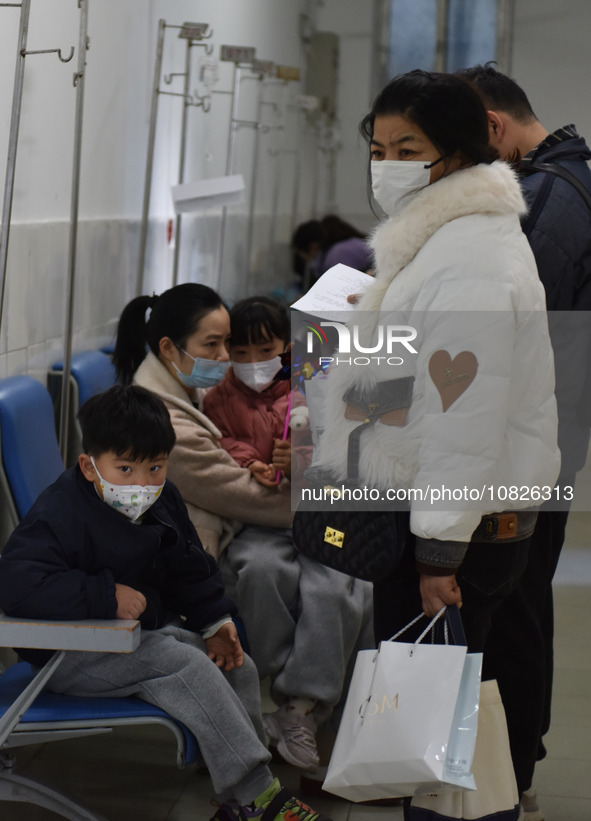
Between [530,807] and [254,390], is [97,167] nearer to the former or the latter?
[254,390]

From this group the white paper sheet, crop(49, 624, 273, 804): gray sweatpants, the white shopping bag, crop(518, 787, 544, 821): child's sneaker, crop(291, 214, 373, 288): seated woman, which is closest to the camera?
the white shopping bag

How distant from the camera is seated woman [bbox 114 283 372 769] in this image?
2410mm

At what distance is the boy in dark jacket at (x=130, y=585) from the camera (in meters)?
1.87

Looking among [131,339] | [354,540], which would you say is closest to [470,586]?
[354,540]

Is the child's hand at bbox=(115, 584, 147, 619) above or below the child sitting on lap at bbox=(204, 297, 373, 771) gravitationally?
above

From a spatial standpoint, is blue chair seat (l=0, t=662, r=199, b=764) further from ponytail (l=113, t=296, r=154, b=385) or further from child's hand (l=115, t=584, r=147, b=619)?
ponytail (l=113, t=296, r=154, b=385)

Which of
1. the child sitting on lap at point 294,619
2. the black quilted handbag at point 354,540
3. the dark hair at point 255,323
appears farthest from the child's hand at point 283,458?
the black quilted handbag at point 354,540

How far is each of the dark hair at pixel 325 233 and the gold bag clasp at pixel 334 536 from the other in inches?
197

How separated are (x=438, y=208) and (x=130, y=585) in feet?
3.11

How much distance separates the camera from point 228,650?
6.91 feet

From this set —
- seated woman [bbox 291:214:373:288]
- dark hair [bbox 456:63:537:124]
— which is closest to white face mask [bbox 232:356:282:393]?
dark hair [bbox 456:63:537:124]

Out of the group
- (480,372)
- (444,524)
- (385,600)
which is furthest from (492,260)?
(385,600)

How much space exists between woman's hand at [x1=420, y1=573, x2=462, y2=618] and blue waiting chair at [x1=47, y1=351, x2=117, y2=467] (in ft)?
4.47

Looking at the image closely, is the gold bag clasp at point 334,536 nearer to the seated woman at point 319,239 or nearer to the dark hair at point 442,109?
the dark hair at point 442,109
